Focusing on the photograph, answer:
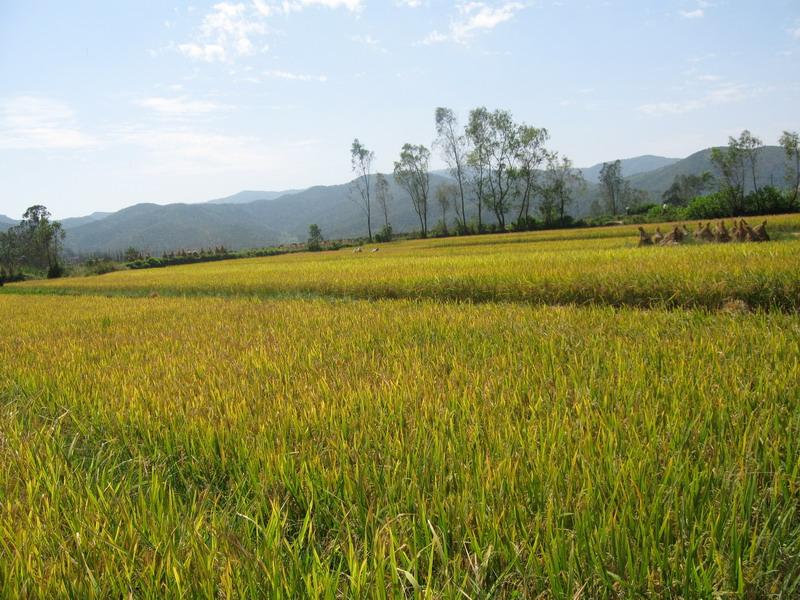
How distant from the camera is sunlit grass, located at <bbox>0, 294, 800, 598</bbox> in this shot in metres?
1.27

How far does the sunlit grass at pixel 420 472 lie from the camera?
1.27m

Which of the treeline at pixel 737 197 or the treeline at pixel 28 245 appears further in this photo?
the treeline at pixel 28 245

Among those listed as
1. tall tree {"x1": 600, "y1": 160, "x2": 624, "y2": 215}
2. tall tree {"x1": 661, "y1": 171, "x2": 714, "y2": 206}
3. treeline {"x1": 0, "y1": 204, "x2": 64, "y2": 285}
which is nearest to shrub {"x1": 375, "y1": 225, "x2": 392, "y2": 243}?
treeline {"x1": 0, "y1": 204, "x2": 64, "y2": 285}

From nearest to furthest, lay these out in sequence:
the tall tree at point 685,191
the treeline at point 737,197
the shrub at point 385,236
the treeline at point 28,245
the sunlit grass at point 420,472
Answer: the sunlit grass at point 420,472 < the treeline at point 737,197 < the shrub at point 385,236 < the treeline at point 28,245 < the tall tree at point 685,191

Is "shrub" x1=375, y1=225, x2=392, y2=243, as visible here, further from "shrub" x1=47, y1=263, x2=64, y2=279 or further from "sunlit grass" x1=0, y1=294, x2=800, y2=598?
"sunlit grass" x1=0, y1=294, x2=800, y2=598

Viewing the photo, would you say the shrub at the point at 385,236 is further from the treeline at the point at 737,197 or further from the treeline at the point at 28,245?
the treeline at the point at 28,245

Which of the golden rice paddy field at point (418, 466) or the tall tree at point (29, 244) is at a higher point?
the tall tree at point (29, 244)

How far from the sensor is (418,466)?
1852mm

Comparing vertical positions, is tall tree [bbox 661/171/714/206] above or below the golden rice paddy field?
above

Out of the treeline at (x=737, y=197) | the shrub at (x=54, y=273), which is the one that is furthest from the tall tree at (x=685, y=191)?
the shrub at (x=54, y=273)

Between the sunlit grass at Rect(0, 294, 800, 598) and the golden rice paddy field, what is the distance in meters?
0.01

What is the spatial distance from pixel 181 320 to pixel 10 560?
6.68 metres

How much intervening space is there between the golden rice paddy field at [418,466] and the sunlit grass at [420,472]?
1cm

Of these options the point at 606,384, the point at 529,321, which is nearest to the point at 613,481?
the point at 606,384
